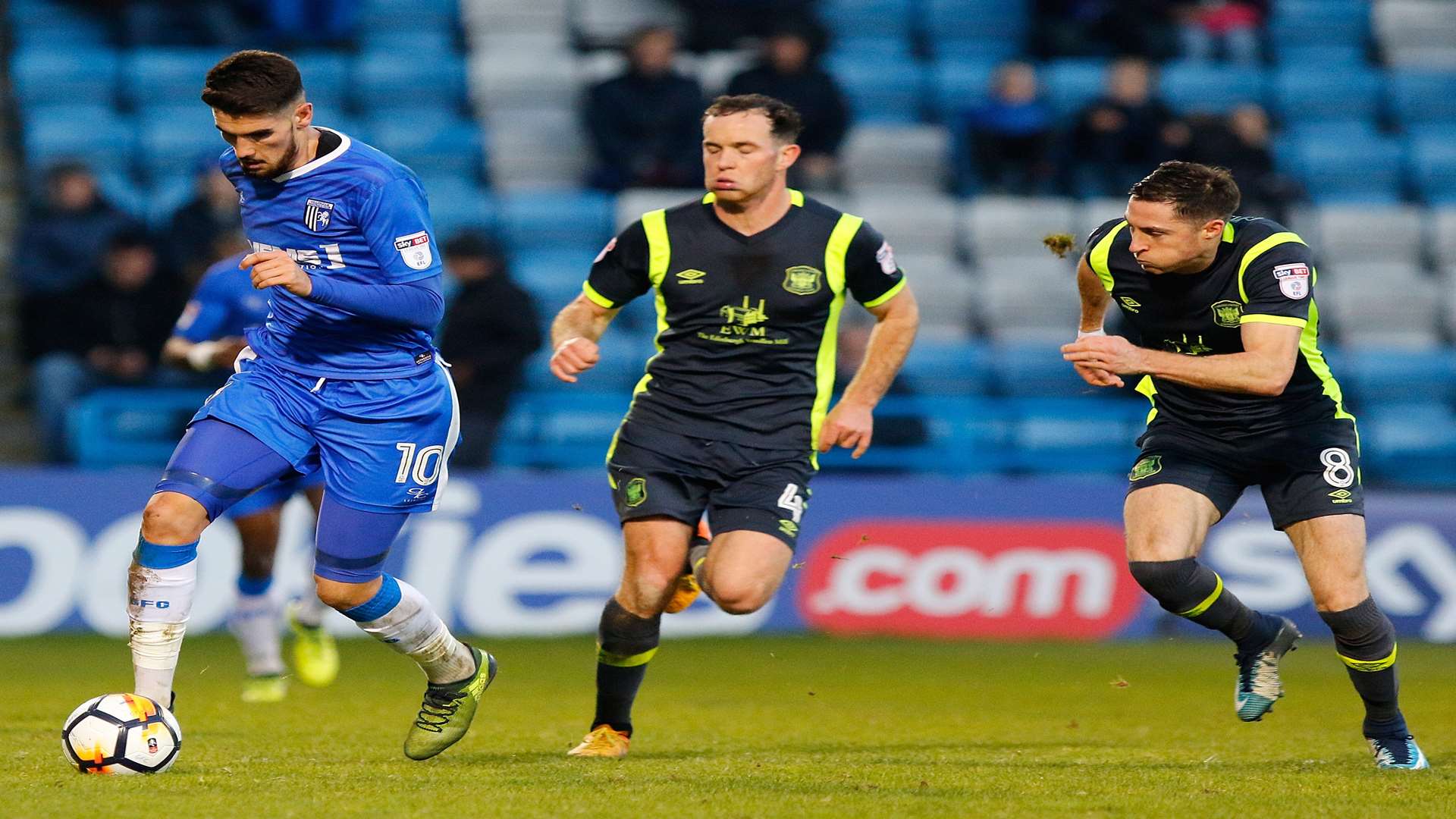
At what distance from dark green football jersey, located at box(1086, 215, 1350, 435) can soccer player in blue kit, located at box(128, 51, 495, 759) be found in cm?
236

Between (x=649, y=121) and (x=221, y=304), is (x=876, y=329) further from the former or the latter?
(x=649, y=121)

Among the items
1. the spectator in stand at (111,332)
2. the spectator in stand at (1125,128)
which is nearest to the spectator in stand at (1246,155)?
the spectator in stand at (1125,128)

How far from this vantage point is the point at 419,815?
197 inches

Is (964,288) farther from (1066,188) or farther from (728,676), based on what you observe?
(728,676)

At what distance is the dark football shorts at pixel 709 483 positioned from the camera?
21.2ft

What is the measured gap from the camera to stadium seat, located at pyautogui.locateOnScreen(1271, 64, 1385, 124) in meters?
16.8

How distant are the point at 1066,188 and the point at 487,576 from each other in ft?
20.8

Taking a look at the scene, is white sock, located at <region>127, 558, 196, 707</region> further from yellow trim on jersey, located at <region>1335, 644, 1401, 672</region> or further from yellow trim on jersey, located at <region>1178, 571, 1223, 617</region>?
yellow trim on jersey, located at <region>1335, 644, 1401, 672</region>

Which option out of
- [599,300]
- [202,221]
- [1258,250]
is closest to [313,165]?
[599,300]

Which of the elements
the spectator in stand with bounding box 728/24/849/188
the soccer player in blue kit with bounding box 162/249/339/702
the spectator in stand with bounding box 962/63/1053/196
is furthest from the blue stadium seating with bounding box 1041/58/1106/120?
the soccer player in blue kit with bounding box 162/249/339/702

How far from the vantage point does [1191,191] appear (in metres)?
6.09

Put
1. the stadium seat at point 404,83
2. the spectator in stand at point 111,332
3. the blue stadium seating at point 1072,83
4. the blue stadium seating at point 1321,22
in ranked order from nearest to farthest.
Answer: the spectator in stand at point 111,332
the stadium seat at point 404,83
the blue stadium seating at point 1072,83
the blue stadium seating at point 1321,22

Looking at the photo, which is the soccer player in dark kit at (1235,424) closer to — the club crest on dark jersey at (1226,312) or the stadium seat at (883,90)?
the club crest on dark jersey at (1226,312)

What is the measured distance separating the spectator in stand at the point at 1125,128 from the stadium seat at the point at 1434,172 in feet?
10.1
